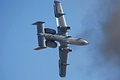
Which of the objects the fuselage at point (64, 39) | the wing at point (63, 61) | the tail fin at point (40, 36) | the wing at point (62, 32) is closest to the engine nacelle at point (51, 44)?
the fuselage at point (64, 39)

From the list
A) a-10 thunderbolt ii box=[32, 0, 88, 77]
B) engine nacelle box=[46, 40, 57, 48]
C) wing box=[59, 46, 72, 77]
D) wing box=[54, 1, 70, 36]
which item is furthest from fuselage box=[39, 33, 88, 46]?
wing box=[59, 46, 72, 77]

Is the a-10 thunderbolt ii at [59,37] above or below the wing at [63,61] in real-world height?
above

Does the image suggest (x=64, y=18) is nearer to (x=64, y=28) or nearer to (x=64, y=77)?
(x=64, y=28)

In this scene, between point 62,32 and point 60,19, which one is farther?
point 60,19

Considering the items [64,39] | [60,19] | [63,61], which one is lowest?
[63,61]

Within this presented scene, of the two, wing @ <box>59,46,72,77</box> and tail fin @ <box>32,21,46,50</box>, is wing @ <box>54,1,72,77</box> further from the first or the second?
tail fin @ <box>32,21,46,50</box>

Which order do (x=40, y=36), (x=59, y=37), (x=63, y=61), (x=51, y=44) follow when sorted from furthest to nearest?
(x=63, y=61) < (x=51, y=44) < (x=59, y=37) < (x=40, y=36)

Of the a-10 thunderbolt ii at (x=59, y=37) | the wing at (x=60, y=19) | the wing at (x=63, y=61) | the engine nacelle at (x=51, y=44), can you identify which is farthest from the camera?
the wing at (x=63, y=61)

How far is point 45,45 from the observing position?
116 m

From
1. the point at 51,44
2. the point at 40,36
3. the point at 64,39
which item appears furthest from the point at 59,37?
the point at 40,36

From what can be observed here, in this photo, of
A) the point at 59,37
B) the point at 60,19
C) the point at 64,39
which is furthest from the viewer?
the point at 60,19

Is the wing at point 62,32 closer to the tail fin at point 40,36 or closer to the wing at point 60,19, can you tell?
the wing at point 60,19

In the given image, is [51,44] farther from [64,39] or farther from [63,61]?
[63,61]

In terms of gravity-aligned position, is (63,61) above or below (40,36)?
below
